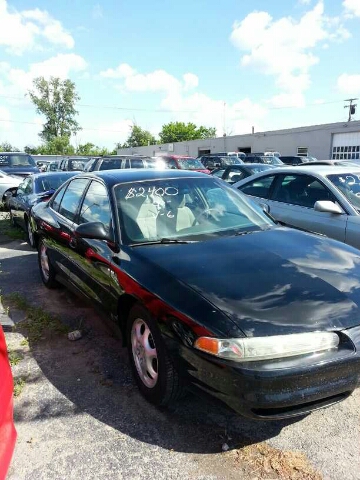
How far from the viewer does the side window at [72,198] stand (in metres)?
4.32

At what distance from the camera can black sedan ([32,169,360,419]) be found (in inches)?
86.0

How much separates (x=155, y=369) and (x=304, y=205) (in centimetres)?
366

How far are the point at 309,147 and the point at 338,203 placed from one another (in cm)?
3041

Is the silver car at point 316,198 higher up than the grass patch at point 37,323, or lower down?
higher up

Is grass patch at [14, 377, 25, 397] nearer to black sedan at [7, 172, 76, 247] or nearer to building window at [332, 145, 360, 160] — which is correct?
black sedan at [7, 172, 76, 247]

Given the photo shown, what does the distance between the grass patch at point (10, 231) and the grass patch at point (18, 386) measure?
20.5 ft

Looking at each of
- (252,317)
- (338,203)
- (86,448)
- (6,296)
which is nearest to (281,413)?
(252,317)

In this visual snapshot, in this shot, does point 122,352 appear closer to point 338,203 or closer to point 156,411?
point 156,411

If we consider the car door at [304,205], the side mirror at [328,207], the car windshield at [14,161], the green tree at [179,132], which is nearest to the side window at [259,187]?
the car door at [304,205]

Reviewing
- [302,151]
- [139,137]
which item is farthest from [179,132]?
[302,151]

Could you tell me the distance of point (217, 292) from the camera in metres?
2.43

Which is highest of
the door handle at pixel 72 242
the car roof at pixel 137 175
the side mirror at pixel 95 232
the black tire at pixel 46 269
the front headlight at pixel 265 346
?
the car roof at pixel 137 175

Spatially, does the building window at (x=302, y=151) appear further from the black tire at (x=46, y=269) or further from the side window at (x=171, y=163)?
the black tire at (x=46, y=269)

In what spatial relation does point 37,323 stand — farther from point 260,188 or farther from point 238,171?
point 238,171
